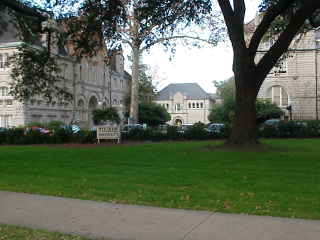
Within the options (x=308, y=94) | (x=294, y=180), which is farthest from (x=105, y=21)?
(x=308, y=94)

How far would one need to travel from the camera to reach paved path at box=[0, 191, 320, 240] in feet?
19.7

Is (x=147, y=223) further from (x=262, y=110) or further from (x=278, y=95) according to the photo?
(x=278, y=95)

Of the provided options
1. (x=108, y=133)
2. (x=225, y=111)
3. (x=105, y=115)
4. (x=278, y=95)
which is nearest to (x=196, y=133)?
(x=108, y=133)

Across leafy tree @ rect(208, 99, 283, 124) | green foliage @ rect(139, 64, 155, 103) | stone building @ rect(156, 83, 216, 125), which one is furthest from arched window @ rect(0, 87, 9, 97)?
stone building @ rect(156, 83, 216, 125)

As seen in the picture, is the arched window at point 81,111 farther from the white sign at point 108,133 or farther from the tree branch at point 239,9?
the tree branch at point 239,9

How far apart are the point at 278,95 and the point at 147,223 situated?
212 feet

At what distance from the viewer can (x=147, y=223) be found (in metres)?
6.64

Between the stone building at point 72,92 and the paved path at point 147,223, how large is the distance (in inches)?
1498

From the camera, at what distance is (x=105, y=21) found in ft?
67.9

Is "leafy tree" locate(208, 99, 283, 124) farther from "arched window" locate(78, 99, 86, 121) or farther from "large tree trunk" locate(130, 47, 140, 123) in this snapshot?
"arched window" locate(78, 99, 86, 121)

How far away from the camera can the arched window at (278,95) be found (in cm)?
6812

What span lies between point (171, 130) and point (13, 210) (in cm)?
2282


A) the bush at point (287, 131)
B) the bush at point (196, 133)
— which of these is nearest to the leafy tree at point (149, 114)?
the bush at point (196, 133)

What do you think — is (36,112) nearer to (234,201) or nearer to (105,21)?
(105,21)
